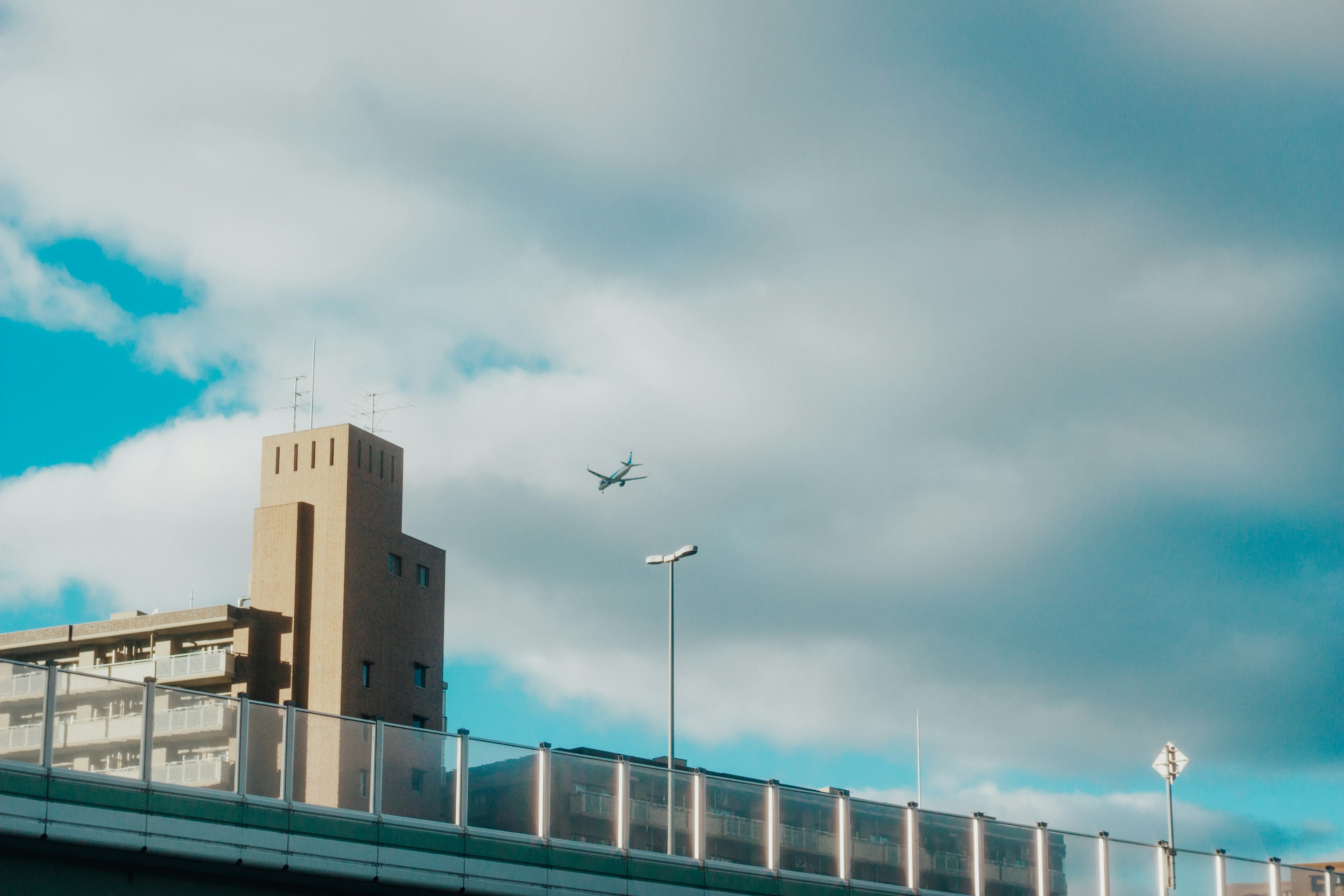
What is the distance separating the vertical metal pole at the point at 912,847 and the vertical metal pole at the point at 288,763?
12320 mm

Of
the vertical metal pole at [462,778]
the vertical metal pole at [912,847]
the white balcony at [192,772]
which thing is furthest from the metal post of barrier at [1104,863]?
the white balcony at [192,772]

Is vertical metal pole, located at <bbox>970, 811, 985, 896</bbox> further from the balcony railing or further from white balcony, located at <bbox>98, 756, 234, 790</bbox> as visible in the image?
white balcony, located at <bbox>98, 756, 234, 790</bbox>

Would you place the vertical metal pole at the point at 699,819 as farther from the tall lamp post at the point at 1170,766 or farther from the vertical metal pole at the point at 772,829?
the tall lamp post at the point at 1170,766

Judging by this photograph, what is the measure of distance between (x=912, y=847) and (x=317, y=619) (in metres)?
63.1

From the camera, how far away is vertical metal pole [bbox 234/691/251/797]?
22156 mm

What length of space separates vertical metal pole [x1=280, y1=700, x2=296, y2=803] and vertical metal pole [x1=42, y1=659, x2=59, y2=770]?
129 inches

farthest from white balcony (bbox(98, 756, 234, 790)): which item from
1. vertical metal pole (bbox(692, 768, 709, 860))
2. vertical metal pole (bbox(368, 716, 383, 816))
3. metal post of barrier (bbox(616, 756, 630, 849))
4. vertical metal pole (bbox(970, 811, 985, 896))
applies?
vertical metal pole (bbox(970, 811, 985, 896))

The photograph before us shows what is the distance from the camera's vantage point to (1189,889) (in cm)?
3453

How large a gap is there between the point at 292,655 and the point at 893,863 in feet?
208

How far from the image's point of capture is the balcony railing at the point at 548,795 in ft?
71.5

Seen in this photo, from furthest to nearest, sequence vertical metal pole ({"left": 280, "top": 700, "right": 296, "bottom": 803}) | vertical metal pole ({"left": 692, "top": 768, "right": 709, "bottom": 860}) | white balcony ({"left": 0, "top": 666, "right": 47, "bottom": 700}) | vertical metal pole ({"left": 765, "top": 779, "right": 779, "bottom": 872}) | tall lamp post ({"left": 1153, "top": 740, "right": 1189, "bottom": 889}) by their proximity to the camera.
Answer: tall lamp post ({"left": 1153, "top": 740, "right": 1189, "bottom": 889}), vertical metal pole ({"left": 765, "top": 779, "right": 779, "bottom": 872}), vertical metal pole ({"left": 692, "top": 768, "right": 709, "bottom": 860}), vertical metal pole ({"left": 280, "top": 700, "right": 296, "bottom": 803}), white balcony ({"left": 0, "top": 666, "right": 47, "bottom": 700})

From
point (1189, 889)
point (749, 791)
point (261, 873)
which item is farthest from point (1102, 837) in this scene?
point (261, 873)

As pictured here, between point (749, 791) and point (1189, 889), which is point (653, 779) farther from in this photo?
point (1189, 889)

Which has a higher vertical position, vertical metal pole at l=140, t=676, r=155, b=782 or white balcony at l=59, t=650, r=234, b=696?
white balcony at l=59, t=650, r=234, b=696
